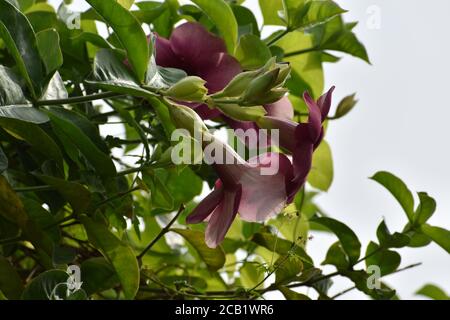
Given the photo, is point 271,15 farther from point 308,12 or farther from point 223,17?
point 223,17

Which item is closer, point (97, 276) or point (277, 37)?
point (97, 276)

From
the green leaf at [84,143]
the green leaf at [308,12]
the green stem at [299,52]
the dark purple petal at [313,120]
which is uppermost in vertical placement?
the green stem at [299,52]

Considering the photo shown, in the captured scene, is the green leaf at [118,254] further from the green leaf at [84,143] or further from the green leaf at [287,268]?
the green leaf at [287,268]

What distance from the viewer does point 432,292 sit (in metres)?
1.46

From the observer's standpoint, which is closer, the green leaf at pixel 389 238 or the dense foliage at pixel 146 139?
the dense foliage at pixel 146 139

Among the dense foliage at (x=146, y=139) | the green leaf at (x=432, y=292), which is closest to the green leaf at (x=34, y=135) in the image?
the dense foliage at (x=146, y=139)

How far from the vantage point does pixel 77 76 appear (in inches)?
40.7

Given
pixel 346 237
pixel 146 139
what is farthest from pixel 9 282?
pixel 346 237

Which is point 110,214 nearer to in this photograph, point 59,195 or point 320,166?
point 59,195

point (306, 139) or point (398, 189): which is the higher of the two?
point (398, 189)

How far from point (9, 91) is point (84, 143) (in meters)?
0.11

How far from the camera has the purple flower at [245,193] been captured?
0.81m

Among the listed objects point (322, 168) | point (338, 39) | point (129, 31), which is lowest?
point (129, 31)

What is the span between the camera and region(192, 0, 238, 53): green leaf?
38.8 inches
